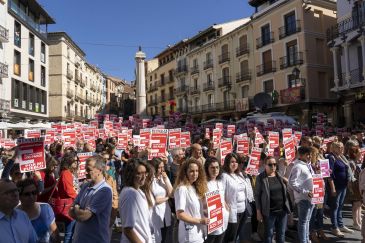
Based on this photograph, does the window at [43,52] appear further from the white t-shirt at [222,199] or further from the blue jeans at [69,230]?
the white t-shirt at [222,199]

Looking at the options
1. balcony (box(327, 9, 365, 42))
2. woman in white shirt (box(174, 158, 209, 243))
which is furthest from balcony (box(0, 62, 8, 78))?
woman in white shirt (box(174, 158, 209, 243))

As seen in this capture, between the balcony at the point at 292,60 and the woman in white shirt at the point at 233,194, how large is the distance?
26162mm

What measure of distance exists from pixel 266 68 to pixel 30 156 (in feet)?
97.5

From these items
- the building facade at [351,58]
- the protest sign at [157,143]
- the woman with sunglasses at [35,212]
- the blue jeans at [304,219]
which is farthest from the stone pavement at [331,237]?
the building facade at [351,58]

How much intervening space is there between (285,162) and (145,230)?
180 inches

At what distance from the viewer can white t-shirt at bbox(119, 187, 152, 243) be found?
3.41m

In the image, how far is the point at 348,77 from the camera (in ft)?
79.4

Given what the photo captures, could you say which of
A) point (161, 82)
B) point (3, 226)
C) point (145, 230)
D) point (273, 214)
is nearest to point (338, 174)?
point (273, 214)

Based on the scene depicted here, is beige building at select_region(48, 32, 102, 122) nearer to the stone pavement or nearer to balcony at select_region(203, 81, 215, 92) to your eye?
balcony at select_region(203, 81, 215, 92)

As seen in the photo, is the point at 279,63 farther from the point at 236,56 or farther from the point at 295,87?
the point at 236,56

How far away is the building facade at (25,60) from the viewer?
28.7 m

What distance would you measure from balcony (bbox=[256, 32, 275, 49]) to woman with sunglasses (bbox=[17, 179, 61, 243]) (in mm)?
31432

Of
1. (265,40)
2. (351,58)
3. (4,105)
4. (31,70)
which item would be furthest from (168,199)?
(31,70)

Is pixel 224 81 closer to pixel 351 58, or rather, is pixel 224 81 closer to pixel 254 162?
pixel 351 58
